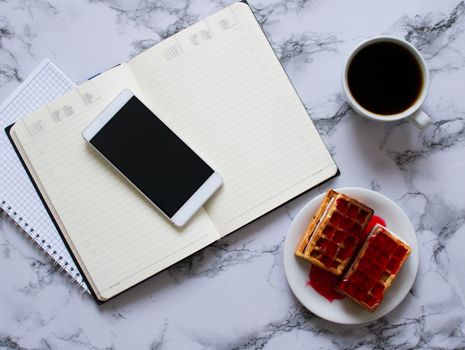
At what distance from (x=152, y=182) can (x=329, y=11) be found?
39 centimetres

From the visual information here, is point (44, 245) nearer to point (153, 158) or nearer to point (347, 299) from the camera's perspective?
point (153, 158)

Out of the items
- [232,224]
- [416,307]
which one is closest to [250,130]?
[232,224]

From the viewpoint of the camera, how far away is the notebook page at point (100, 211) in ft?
2.98

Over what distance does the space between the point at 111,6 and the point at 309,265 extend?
52cm

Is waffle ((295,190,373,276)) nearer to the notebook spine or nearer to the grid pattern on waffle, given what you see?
the grid pattern on waffle

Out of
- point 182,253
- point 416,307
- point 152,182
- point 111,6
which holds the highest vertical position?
point 111,6

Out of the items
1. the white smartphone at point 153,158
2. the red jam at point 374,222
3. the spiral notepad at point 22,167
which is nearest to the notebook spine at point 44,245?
the spiral notepad at point 22,167

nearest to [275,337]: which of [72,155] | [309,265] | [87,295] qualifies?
[309,265]

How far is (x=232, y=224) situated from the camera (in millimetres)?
912

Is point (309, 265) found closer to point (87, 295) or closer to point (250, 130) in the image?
point (250, 130)

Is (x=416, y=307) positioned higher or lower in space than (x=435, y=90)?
lower

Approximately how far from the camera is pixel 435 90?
3.03ft

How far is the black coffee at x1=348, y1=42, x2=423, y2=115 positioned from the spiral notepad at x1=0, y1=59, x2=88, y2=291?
1.48 feet

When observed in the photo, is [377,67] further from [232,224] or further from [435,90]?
[232,224]
